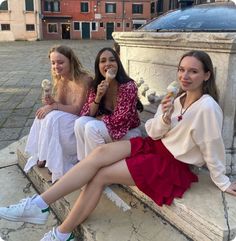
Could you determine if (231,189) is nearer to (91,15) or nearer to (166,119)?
(166,119)

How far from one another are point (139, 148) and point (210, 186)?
543mm

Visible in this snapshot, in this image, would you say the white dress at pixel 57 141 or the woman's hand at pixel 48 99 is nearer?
the white dress at pixel 57 141

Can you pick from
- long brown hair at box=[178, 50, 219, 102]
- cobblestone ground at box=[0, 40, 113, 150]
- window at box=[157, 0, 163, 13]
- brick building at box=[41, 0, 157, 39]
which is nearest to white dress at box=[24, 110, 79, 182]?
long brown hair at box=[178, 50, 219, 102]

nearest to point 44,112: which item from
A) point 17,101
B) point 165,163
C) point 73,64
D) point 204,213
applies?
point 73,64

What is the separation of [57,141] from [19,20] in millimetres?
39187

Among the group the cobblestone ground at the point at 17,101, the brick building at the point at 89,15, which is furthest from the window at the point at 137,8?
the cobblestone ground at the point at 17,101

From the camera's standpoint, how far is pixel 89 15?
43.9m

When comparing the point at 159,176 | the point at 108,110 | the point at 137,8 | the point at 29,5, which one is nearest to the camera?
the point at 159,176

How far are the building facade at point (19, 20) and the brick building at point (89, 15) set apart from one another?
12.7ft

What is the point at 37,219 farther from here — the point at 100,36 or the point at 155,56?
the point at 100,36

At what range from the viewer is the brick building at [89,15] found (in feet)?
142

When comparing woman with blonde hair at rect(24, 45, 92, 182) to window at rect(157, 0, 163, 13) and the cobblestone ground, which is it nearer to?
the cobblestone ground

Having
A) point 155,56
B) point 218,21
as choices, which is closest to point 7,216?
point 155,56

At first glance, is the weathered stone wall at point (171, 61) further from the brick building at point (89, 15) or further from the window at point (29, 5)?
the brick building at point (89, 15)
